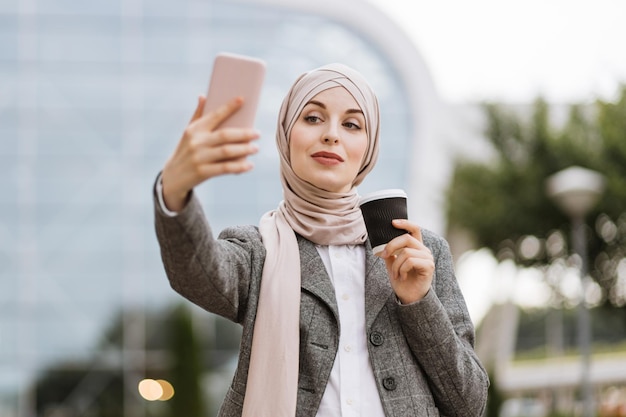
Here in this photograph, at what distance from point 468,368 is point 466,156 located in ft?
48.2

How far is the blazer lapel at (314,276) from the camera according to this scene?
230cm

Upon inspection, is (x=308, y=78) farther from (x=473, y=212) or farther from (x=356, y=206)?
(x=473, y=212)

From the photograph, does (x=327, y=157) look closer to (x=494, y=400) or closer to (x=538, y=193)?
(x=538, y=193)

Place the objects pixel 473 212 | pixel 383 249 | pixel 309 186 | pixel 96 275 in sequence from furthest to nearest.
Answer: pixel 96 275 < pixel 473 212 < pixel 309 186 < pixel 383 249

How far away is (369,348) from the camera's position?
2.28 meters

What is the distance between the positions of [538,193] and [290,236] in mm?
12659

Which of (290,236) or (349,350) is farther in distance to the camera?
(290,236)

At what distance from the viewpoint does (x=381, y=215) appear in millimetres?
2240

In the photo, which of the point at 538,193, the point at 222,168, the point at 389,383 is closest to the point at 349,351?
the point at 389,383

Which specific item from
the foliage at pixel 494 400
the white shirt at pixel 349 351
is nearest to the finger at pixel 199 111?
the white shirt at pixel 349 351

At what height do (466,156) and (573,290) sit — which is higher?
(466,156)

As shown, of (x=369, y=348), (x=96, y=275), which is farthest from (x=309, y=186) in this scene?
(x=96, y=275)

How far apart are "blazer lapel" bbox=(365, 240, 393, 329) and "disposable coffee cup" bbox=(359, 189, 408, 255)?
0.13 meters

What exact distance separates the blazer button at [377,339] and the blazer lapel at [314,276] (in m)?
0.09
